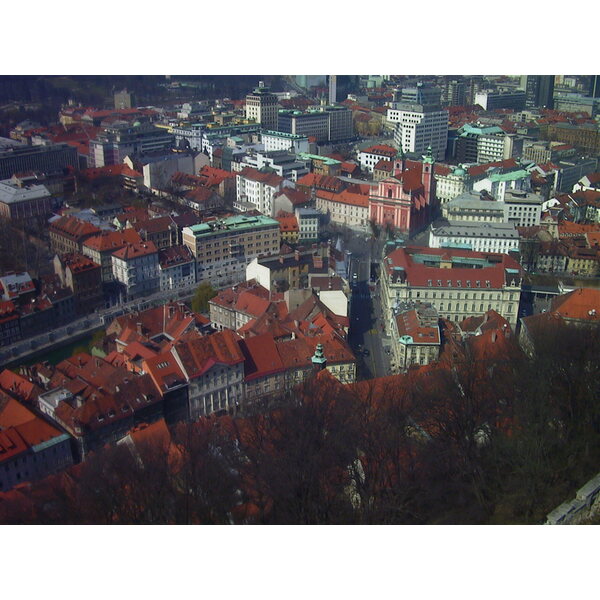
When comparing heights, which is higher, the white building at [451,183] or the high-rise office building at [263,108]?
the high-rise office building at [263,108]

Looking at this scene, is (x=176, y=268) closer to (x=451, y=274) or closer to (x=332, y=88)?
(x=451, y=274)

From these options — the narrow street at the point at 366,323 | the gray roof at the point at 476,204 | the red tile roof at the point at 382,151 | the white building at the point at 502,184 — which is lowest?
the narrow street at the point at 366,323

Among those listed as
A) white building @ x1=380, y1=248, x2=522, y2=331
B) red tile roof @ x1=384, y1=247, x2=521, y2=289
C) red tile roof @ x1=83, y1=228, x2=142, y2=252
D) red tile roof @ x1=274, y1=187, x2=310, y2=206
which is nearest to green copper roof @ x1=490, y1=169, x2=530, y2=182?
red tile roof @ x1=274, y1=187, x2=310, y2=206

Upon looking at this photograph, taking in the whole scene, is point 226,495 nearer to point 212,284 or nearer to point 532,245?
point 212,284

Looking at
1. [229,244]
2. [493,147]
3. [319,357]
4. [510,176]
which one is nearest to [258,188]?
[229,244]

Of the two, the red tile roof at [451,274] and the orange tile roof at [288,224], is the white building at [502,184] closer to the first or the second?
the orange tile roof at [288,224]

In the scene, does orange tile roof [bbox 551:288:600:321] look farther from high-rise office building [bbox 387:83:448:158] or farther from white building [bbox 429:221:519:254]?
high-rise office building [bbox 387:83:448:158]

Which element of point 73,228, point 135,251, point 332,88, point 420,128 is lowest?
point 135,251

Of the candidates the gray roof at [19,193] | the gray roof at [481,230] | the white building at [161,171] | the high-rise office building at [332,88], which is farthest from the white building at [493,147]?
the gray roof at [19,193]

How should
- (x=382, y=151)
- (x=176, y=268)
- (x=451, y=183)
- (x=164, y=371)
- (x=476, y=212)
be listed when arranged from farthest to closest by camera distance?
(x=382, y=151) < (x=451, y=183) < (x=476, y=212) < (x=176, y=268) < (x=164, y=371)

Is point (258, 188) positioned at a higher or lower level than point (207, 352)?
higher

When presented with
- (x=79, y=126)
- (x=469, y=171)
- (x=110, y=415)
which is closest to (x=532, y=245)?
(x=469, y=171)

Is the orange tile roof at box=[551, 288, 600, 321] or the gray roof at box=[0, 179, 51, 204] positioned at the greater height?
the gray roof at box=[0, 179, 51, 204]
